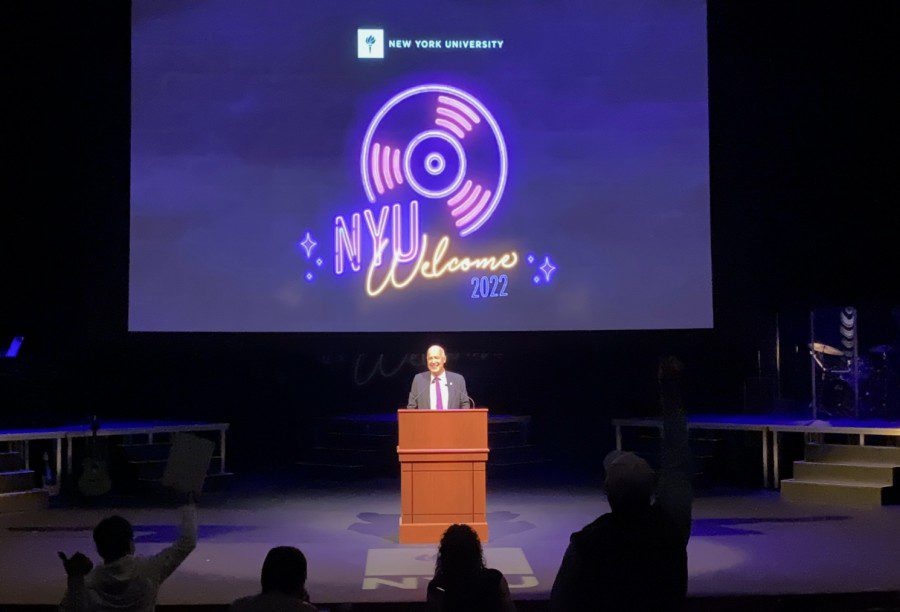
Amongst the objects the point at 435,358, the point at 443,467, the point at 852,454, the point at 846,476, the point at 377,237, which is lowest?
the point at 846,476

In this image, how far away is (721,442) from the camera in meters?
11.0

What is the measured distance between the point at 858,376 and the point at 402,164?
16.2ft

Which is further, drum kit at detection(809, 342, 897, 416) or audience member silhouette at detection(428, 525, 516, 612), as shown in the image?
drum kit at detection(809, 342, 897, 416)

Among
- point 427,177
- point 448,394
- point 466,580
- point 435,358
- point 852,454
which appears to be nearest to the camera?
point 466,580

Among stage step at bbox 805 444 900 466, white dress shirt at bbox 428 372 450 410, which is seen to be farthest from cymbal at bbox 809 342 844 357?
white dress shirt at bbox 428 372 450 410

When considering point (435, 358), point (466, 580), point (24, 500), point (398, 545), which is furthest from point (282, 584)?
point (24, 500)

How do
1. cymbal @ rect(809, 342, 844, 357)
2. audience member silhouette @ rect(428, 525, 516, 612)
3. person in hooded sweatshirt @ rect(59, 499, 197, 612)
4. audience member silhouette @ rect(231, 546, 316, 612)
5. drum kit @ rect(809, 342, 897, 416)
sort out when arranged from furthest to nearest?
cymbal @ rect(809, 342, 844, 357), drum kit @ rect(809, 342, 897, 416), person in hooded sweatshirt @ rect(59, 499, 197, 612), audience member silhouette @ rect(428, 525, 516, 612), audience member silhouette @ rect(231, 546, 316, 612)

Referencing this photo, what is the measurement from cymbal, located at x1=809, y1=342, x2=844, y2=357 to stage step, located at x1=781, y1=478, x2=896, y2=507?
5.77ft

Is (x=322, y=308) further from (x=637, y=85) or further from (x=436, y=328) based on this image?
(x=637, y=85)

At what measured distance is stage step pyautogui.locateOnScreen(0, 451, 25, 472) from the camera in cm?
934

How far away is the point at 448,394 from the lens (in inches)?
309

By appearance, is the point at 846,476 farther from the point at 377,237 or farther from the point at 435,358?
the point at 377,237

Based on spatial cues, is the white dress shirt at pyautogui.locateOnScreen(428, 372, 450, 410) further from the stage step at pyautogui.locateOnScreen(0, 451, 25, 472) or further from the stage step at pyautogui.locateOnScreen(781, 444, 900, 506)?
the stage step at pyautogui.locateOnScreen(0, 451, 25, 472)

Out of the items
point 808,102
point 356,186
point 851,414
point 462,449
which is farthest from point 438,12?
point 851,414
